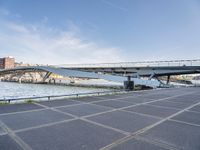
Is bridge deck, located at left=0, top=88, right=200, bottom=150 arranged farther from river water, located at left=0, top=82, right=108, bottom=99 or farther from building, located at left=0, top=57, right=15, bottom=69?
building, located at left=0, top=57, right=15, bottom=69

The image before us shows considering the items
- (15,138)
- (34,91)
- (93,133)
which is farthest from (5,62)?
Result: (93,133)

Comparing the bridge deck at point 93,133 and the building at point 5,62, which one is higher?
the building at point 5,62

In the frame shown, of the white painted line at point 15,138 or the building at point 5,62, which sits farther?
the building at point 5,62

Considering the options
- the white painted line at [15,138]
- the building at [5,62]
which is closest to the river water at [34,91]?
the white painted line at [15,138]

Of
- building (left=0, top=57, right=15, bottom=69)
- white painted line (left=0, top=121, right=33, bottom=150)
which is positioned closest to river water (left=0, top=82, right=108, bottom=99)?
white painted line (left=0, top=121, right=33, bottom=150)

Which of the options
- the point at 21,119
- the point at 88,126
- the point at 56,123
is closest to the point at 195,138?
the point at 88,126

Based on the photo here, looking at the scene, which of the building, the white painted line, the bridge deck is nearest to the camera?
the white painted line

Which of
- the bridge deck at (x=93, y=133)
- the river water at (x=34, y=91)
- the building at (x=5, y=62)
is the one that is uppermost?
the building at (x=5, y=62)

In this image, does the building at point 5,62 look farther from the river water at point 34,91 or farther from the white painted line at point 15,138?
the white painted line at point 15,138

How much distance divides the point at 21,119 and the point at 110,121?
3780 millimetres

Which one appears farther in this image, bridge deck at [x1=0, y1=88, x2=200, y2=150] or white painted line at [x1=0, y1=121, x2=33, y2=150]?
bridge deck at [x1=0, y1=88, x2=200, y2=150]

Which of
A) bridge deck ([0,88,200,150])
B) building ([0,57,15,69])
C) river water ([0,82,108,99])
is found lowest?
river water ([0,82,108,99])

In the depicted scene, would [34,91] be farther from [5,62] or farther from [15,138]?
[5,62]

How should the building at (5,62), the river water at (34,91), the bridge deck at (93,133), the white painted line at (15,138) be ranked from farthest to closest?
the building at (5,62), the river water at (34,91), the bridge deck at (93,133), the white painted line at (15,138)
